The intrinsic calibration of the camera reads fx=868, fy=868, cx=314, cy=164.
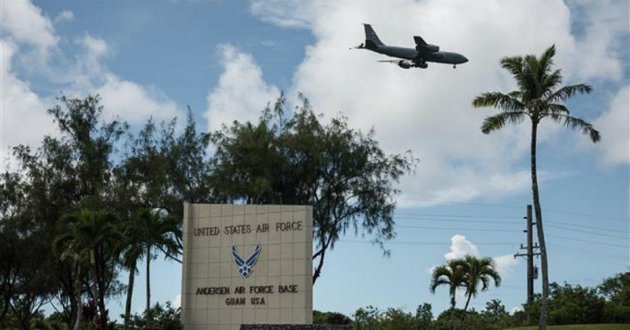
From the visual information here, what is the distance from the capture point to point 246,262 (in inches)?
1529

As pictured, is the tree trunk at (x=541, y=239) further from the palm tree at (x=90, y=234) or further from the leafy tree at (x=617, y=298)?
the palm tree at (x=90, y=234)

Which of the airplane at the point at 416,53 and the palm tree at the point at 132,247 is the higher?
the airplane at the point at 416,53

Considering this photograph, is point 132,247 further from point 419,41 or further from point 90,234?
point 419,41

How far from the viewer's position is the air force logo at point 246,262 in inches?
1515

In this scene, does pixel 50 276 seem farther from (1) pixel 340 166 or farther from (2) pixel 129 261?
(1) pixel 340 166

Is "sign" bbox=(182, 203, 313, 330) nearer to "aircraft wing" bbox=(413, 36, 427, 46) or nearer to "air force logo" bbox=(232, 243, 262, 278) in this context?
"air force logo" bbox=(232, 243, 262, 278)

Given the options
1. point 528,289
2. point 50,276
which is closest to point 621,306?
point 528,289

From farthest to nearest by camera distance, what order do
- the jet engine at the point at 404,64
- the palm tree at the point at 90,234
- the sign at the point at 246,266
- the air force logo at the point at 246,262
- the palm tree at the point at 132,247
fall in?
the jet engine at the point at 404,64 < the palm tree at the point at 132,247 < the palm tree at the point at 90,234 < the air force logo at the point at 246,262 < the sign at the point at 246,266

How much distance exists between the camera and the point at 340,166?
191ft

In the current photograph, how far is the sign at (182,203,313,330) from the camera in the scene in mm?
37000

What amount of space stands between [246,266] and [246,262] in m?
0.18

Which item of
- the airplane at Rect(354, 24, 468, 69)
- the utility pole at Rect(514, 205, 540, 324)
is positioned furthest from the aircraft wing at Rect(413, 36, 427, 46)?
the utility pole at Rect(514, 205, 540, 324)

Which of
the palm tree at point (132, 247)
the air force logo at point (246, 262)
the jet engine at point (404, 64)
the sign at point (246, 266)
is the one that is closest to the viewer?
the sign at point (246, 266)

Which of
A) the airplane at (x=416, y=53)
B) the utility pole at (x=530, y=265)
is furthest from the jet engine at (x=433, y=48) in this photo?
the utility pole at (x=530, y=265)
